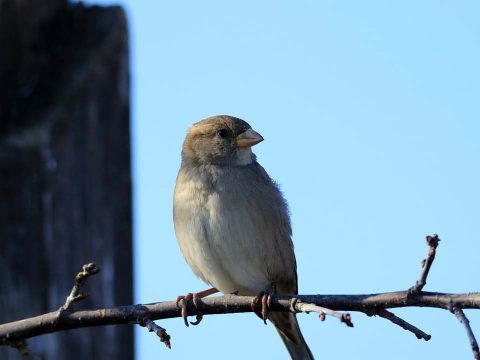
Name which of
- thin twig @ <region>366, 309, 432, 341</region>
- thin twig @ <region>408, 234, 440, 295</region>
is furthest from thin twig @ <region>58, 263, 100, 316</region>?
thin twig @ <region>408, 234, 440, 295</region>

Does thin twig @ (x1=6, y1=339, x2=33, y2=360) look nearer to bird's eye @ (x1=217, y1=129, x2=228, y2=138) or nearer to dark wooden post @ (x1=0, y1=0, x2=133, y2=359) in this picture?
dark wooden post @ (x1=0, y1=0, x2=133, y2=359)

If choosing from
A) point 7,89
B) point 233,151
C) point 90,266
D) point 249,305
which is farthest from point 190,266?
point 90,266

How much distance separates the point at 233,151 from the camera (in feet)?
19.4

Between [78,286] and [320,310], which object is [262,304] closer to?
[78,286]

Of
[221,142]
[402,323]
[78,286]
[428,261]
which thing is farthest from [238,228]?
[428,261]

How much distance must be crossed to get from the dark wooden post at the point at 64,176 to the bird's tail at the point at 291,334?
1.61m

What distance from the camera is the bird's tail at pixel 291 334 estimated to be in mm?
5590

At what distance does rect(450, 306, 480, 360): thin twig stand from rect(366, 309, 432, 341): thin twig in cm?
14

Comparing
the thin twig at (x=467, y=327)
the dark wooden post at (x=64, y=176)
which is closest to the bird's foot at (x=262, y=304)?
the dark wooden post at (x=64, y=176)

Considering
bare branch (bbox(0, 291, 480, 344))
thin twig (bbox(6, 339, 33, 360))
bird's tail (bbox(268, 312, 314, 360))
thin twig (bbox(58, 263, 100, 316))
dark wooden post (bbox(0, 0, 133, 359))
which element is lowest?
bird's tail (bbox(268, 312, 314, 360))

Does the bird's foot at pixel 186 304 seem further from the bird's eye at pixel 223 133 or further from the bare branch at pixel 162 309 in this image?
the bird's eye at pixel 223 133

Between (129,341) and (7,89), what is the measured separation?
41.7 inches

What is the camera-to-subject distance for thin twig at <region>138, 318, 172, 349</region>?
141 inches

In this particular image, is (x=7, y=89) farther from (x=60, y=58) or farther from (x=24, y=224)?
(x=24, y=224)
